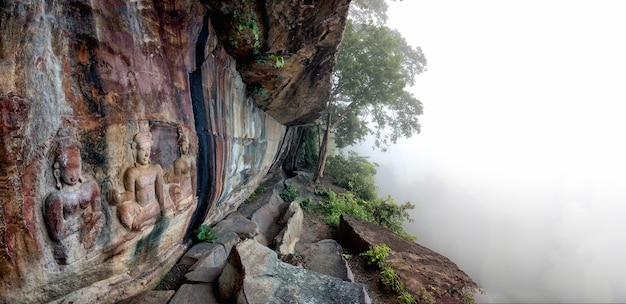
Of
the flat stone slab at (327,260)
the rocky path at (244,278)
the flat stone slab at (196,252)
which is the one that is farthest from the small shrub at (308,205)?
the flat stone slab at (196,252)

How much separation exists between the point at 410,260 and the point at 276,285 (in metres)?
4.28

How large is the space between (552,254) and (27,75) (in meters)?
43.8

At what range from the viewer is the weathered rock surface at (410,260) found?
5695mm

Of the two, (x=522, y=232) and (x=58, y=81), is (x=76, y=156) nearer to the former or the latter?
(x=58, y=81)

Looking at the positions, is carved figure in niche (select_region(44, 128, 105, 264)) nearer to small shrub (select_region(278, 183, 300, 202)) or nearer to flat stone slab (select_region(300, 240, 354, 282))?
flat stone slab (select_region(300, 240, 354, 282))

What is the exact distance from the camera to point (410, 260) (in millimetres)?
6453

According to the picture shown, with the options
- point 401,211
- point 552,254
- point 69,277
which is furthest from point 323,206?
point 552,254

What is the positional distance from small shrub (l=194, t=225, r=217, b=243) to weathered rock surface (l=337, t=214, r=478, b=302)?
3.74m

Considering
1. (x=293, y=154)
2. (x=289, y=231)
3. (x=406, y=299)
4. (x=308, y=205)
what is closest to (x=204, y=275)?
(x=289, y=231)

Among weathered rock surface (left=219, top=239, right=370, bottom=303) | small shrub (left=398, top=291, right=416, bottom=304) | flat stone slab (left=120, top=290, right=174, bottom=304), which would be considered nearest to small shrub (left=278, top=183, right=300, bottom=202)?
small shrub (left=398, top=291, right=416, bottom=304)

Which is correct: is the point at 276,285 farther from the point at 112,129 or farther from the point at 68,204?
the point at 112,129

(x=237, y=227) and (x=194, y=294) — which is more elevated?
(x=237, y=227)

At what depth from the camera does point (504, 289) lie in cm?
2642

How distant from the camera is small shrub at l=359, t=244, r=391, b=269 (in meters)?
6.07
